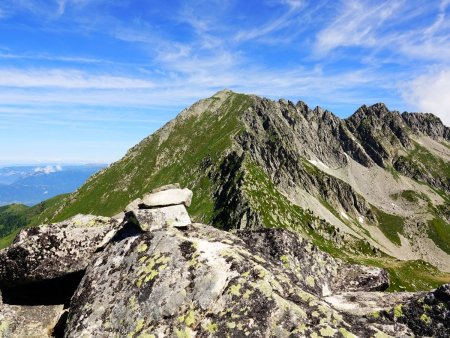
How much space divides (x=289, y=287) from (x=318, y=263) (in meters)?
5.58

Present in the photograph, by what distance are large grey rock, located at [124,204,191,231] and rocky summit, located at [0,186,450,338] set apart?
0.15 ft

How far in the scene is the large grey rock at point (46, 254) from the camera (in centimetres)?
1741

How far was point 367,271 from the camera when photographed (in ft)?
66.2

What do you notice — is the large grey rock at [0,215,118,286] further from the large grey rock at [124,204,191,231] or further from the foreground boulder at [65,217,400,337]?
the large grey rock at [124,204,191,231]

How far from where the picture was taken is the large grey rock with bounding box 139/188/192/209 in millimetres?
17953

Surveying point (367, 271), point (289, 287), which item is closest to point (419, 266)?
point (367, 271)

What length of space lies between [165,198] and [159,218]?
4.06 ft

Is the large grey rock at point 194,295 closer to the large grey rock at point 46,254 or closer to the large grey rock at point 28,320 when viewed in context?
the large grey rock at point 46,254

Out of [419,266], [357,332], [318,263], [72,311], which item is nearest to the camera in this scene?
[357,332]

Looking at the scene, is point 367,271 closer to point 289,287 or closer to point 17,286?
point 289,287

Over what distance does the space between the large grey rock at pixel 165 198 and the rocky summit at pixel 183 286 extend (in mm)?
48

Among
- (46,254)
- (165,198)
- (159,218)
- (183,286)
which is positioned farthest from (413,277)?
(46,254)

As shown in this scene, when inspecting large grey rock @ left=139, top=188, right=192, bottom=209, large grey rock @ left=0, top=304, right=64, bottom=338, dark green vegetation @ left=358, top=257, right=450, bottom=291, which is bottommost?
dark green vegetation @ left=358, top=257, right=450, bottom=291

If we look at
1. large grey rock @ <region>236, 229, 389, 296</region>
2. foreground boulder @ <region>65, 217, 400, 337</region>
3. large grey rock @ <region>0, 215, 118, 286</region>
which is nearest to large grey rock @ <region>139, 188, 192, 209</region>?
foreground boulder @ <region>65, 217, 400, 337</region>
